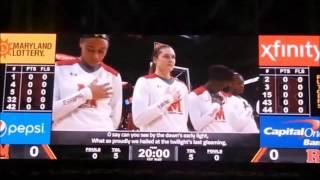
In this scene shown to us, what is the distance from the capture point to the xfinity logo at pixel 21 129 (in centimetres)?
316

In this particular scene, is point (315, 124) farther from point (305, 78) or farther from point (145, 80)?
point (145, 80)

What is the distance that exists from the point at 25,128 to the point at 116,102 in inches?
19.2

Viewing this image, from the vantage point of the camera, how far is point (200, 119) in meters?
3.16

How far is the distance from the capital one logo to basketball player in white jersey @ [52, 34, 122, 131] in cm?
78

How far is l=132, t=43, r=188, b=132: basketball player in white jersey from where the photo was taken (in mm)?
3158

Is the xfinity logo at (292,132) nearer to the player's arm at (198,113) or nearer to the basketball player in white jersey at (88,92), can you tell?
the player's arm at (198,113)

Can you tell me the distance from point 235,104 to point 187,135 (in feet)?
0.98

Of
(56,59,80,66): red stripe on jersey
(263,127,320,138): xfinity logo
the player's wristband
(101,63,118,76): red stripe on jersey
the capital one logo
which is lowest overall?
(263,127,320,138): xfinity logo

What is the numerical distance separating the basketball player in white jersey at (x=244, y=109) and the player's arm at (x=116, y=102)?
0.59 m
